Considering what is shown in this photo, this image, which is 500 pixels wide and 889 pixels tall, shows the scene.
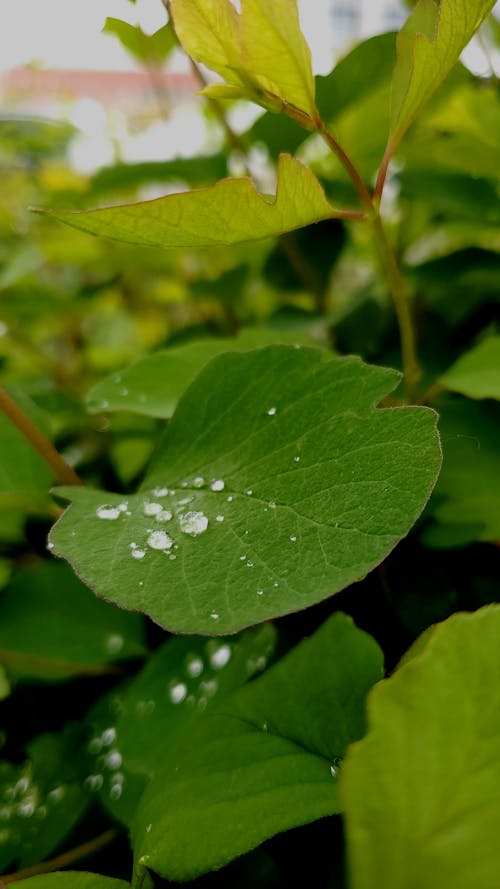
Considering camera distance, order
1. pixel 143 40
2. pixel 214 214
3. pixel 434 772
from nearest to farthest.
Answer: pixel 434 772
pixel 214 214
pixel 143 40

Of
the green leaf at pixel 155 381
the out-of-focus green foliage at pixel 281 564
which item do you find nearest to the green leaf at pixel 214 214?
the out-of-focus green foliage at pixel 281 564

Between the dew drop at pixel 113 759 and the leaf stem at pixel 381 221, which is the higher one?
the leaf stem at pixel 381 221

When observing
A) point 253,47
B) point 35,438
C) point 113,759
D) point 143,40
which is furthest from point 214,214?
point 143,40

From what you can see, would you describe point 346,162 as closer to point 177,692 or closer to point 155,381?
point 155,381

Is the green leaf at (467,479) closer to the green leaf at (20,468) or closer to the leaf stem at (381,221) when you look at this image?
the leaf stem at (381,221)

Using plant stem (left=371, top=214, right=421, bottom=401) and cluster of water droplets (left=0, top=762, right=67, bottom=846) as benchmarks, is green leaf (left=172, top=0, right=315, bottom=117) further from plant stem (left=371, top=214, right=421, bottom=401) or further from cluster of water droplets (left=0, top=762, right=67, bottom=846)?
cluster of water droplets (left=0, top=762, right=67, bottom=846)

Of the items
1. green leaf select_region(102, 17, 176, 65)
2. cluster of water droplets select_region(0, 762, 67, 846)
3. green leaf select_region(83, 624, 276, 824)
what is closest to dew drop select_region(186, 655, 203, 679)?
green leaf select_region(83, 624, 276, 824)
